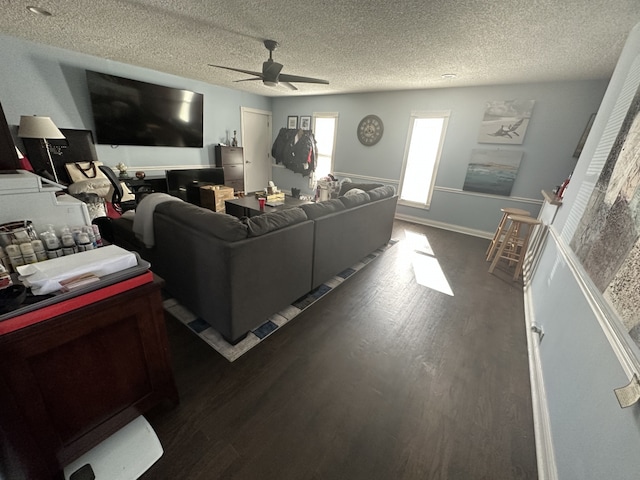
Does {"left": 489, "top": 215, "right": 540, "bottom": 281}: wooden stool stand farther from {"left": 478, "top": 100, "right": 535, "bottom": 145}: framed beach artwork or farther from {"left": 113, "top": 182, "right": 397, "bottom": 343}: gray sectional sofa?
{"left": 113, "top": 182, "right": 397, "bottom": 343}: gray sectional sofa

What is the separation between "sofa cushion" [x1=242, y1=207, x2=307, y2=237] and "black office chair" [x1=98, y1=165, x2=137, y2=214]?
2476mm

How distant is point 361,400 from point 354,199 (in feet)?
5.77

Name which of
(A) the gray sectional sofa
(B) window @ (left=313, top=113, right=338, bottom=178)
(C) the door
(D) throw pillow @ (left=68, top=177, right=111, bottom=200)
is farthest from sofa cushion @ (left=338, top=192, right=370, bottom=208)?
(C) the door

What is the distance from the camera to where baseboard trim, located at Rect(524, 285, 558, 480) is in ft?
3.75

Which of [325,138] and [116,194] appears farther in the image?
[325,138]

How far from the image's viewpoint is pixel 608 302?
3.30 ft

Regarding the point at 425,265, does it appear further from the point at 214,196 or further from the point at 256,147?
the point at 256,147

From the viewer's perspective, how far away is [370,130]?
195 inches

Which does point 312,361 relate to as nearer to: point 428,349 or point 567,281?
point 428,349

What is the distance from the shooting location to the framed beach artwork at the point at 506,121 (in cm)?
356

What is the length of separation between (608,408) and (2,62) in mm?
5763

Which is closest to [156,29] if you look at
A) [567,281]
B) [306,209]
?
[306,209]

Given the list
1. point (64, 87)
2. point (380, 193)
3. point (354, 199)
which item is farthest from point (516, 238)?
point (64, 87)

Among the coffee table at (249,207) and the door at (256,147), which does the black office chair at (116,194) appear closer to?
the coffee table at (249,207)
